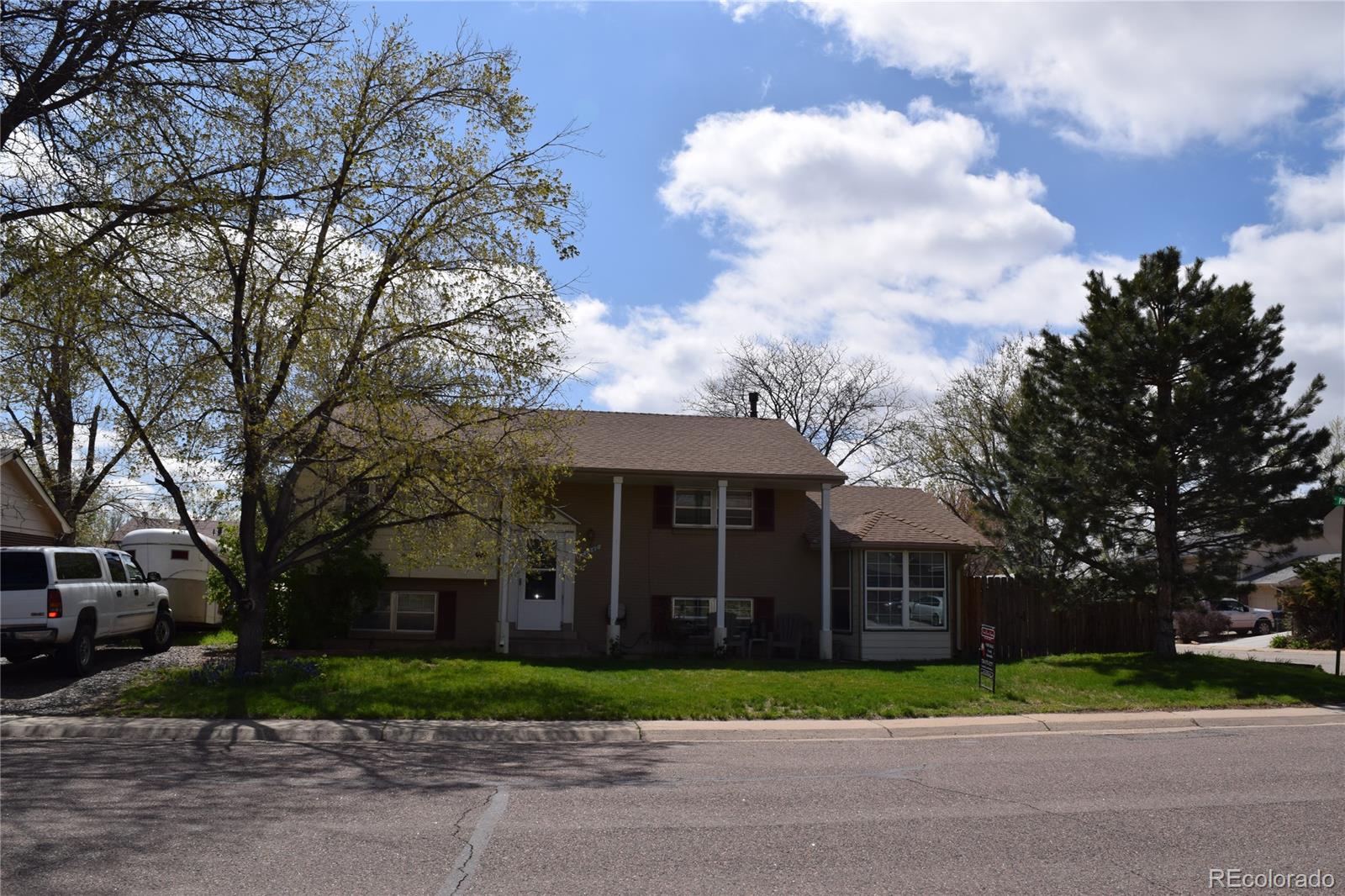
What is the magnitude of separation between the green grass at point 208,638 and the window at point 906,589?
13833 mm

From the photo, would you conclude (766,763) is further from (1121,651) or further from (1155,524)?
(1121,651)

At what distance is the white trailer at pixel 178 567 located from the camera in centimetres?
2400

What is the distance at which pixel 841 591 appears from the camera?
81.9 ft

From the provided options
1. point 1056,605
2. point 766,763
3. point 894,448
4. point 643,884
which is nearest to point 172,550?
point 766,763

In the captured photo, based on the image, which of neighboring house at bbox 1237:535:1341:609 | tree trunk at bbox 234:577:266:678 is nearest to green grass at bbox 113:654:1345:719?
tree trunk at bbox 234:577:266:678

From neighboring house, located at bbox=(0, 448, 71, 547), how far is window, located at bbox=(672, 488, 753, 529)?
45.2 feet

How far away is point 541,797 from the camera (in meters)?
8.65

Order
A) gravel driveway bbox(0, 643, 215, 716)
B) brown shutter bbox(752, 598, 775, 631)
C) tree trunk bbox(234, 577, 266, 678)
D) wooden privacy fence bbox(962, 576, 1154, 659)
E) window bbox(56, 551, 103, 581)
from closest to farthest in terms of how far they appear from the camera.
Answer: gravel driveway bbox(0, 643, 215, 716)
tree trunk bbox(234, 577, 266, 678)
window bbox(56, 551, 103, 581)
wooden privacy fence bbox(962, 576, 1154, 659)
brown shutter bbox(752, 598, 775, 631)

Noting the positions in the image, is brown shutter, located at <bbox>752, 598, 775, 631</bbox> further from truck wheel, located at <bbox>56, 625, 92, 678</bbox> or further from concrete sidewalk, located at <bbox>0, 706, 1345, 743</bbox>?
truck wheel, located at <bbox>56, 625, 92, 678</bbox>

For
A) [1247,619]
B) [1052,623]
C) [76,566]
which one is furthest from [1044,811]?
[1247,619]

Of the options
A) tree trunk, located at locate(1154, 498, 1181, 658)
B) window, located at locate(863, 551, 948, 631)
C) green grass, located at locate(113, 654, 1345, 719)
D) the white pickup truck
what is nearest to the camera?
green grass, located at locate(113, 654, 1345, 719)

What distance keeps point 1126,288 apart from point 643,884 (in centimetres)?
1823

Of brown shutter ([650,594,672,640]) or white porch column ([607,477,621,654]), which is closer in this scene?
white porch column ([607,477,621,654])

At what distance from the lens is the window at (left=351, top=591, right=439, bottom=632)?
75.3 ft
